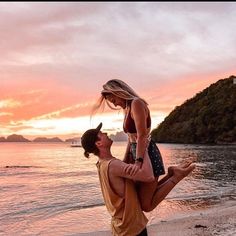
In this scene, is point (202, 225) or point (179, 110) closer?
point (202, 225)

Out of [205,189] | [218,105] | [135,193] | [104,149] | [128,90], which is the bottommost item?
[205,189]

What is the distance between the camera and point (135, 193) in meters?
4.13

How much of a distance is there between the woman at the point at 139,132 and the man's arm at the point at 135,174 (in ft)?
0.14

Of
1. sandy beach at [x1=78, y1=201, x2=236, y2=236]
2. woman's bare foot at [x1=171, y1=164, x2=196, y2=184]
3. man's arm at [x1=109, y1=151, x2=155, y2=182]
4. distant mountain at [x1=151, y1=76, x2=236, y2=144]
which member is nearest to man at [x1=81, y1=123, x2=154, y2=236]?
man's arm at [x1=109, y1=151, x2=155, y2=182]

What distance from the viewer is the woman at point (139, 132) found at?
4051 mm

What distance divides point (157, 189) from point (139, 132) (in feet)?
2.07

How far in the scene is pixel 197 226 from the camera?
1090 centimetres

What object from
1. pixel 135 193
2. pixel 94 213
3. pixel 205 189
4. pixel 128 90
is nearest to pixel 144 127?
pixel 128 90

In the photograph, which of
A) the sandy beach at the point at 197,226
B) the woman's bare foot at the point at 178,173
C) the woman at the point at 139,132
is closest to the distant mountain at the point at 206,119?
the sandy beach at the point at 197,226

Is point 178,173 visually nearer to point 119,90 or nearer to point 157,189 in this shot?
point 157,189

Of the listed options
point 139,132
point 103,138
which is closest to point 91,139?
point 103,138

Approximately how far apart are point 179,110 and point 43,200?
141 meters

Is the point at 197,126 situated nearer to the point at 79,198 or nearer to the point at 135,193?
the point at 79,198

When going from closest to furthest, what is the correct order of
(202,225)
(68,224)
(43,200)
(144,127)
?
(144,127)
(202,225)
(68,224)
(43,200)
